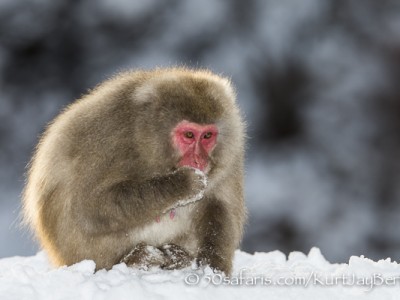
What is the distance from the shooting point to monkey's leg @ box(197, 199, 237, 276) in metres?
6.25

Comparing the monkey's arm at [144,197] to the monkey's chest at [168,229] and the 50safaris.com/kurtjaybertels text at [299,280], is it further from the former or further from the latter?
the 50safaris.com/kurtjaybertels text at [299,280]

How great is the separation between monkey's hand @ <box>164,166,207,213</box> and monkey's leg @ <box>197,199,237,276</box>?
1.73ft

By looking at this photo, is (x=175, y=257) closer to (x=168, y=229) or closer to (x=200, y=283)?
(x=168, y=229)

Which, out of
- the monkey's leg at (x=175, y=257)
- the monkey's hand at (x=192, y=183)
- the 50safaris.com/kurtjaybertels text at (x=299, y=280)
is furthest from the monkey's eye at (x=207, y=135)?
the 50safaris.com/kurtjaybertels text at (x=299, y=280)

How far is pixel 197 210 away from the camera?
6.51m

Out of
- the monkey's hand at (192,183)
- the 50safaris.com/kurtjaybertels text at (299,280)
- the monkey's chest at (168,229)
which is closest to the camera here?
the 50safaris.com/kurtjaybertels text at (299,280)

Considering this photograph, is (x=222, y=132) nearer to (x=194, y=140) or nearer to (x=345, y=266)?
(x=194, y=140)

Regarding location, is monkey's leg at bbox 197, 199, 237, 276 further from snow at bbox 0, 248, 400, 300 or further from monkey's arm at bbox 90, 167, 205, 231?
monkey's arm at bbox 90, 167, 205, 231

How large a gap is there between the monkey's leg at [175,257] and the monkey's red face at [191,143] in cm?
63

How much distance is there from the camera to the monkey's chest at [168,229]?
618cm

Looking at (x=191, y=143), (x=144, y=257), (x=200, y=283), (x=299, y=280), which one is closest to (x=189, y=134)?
(x=191, y=143)

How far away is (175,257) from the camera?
612cm

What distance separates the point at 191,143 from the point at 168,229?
74 cm

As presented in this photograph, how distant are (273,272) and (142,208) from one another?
1076 millimetres
